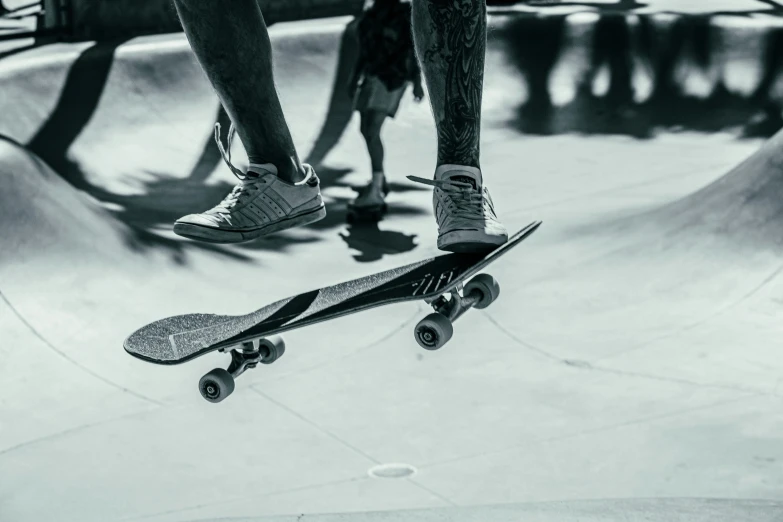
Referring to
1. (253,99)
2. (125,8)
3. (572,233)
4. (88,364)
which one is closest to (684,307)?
(572,233)

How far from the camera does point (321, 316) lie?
3410mm

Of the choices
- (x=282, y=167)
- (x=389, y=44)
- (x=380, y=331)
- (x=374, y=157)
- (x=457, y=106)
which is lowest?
(x=380, y=331)

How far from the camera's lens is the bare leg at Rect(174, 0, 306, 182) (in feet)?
10.6

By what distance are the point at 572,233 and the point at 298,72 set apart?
15.8 ft

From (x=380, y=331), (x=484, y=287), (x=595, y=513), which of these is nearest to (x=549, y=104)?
(x=380, y=331)

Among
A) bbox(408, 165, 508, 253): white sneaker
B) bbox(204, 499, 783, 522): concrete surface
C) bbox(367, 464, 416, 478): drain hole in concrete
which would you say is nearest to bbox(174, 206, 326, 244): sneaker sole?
bbox(408, 165, 508, 253): white sneaker

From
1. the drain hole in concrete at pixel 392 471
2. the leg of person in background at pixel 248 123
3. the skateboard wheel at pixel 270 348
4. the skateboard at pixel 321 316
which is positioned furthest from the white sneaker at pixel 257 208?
the drain hole in concrete at pixel 392 471

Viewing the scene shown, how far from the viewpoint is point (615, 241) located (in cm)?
844

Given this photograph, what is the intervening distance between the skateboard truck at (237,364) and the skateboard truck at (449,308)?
62 cm

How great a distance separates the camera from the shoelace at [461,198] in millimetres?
3381

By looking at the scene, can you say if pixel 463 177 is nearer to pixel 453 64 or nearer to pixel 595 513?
pixel 453 64

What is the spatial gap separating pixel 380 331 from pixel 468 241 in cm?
422

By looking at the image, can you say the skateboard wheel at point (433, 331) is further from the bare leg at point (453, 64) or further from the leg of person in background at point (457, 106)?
the bare leg at point (453, 64)

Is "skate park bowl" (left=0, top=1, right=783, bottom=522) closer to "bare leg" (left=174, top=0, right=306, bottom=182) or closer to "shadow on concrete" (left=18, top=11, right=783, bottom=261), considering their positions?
"shadow on concrete" (left=18, top=11, right=783, bottom=261)
